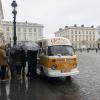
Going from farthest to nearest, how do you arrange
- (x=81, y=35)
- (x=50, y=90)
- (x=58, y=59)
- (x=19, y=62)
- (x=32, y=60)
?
(x=81, y=35)
(x=19, y=62)
(x=32, y=60)
(x=58, y=59)
(x=50, y=90)

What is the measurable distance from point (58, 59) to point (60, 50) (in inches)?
31.2

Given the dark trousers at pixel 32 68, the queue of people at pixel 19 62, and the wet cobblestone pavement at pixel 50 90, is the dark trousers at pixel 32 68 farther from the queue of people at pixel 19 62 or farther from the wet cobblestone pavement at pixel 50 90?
the wet cobblestone pavement at pixel 50 90

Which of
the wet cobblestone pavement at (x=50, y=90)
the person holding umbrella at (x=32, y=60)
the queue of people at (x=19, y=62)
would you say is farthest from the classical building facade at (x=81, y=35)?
the wet cobblestone pavement at (x=50, y=90)

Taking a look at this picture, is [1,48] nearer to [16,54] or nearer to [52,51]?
[16,54]

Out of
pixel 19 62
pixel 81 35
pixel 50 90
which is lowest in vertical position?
pixel 50 90

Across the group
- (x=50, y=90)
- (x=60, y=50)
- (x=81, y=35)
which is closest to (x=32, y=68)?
(x=60, y=50)

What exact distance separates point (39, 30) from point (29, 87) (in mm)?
137760

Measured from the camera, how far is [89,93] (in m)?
11.8

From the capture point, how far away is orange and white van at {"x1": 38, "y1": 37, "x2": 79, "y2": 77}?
49.4 feet

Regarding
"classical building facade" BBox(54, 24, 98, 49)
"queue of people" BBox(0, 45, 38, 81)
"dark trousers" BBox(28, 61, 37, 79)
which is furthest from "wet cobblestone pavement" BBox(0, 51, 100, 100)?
"classical building facade" BBox(54, 24, 98, 49)

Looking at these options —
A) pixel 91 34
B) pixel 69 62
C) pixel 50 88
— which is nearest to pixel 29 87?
pixel 50 88

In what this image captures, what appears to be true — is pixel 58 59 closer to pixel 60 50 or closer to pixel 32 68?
pixel 60 50

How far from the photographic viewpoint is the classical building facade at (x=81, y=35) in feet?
593

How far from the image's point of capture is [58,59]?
49.7 feet
